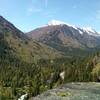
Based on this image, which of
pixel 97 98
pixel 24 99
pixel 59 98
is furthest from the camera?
pixel 24 99

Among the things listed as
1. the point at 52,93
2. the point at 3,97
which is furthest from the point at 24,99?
the point at 52,93

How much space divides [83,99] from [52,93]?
30.6 feet

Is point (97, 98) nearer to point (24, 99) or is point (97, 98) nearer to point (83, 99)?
point (83, 99)

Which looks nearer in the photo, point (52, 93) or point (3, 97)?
point (52, 93)

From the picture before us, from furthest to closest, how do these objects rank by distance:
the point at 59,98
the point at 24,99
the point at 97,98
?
the point at 24,99 → the point at 97,98 → the point at 59,98

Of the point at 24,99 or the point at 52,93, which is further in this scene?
the point at 24,99

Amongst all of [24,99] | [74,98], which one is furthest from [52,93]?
[24,99]

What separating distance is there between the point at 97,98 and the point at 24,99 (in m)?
113

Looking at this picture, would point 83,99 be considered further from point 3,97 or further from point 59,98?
point 3,97

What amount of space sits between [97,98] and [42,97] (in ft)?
56.3

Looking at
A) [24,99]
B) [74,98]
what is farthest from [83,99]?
[24,99]

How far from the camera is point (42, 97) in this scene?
76.2 m

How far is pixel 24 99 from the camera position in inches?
7505

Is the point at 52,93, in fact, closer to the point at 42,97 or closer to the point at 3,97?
the point at 42,97
